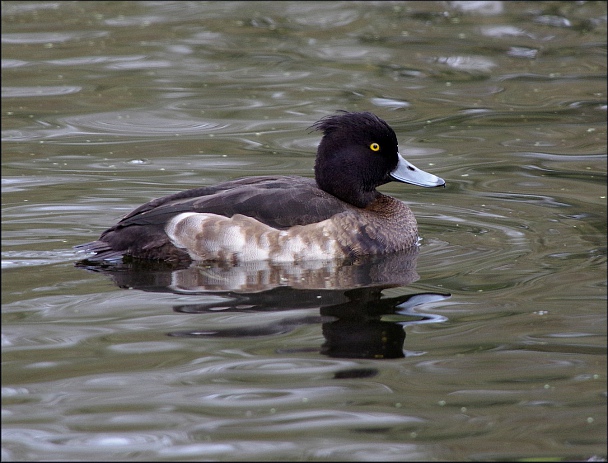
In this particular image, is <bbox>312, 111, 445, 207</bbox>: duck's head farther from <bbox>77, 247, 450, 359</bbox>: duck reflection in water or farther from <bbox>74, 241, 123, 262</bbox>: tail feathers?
<bbox>74, 241, 123, 262</bbox>: tail feathers

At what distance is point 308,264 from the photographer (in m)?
6.96

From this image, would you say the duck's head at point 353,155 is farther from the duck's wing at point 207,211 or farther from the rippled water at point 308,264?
the rippled water at point 308,264

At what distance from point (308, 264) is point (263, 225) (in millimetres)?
377

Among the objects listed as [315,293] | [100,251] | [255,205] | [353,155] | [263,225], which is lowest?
[315,293]

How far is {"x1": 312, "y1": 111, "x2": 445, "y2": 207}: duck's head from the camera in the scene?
24.1 feet

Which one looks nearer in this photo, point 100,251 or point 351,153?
point 100,251

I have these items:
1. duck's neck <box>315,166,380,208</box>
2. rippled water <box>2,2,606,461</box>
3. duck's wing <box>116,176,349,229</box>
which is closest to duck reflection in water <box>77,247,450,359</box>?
rippled water <box>2,2,606,461</box>

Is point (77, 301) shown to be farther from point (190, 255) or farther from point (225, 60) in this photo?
point (225, 60)

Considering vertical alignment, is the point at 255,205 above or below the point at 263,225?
above

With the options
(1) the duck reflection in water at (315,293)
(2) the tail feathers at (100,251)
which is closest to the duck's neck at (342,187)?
(1) the duck reflection in water at (315,293)

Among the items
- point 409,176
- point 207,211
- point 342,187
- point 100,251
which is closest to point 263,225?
point 207,211

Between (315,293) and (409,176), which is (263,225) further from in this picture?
(409,176)

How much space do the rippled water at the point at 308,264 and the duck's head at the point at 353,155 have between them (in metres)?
0.60

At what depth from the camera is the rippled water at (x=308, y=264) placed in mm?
4617
